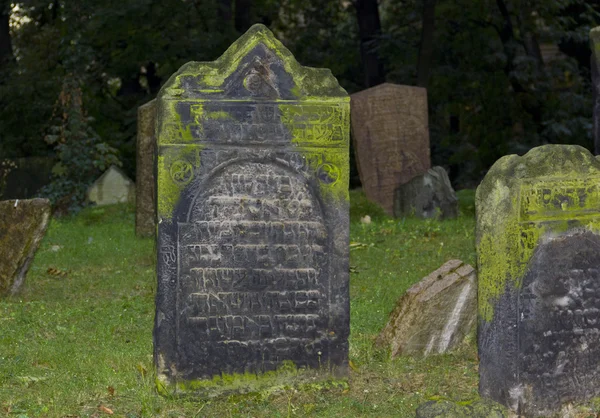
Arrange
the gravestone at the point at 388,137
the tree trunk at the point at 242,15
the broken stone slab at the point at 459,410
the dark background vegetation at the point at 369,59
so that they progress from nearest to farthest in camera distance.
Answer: the broken stone slab at the point at 459,410 → the gravestone at the point at 388,137 → the dark background vegetation at the point at 369,59 → the tree trunk at the point at 242,15

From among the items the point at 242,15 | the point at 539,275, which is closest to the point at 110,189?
the point at 242,15

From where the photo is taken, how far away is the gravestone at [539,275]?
21.8ft

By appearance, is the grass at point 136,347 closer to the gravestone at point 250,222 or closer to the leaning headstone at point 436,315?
the leaning headstone at point 436,315

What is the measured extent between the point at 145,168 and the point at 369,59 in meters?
11.1

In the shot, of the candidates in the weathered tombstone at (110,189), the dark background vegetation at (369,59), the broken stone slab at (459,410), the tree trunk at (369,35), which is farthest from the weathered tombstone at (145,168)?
the tree trunk at (369,35)

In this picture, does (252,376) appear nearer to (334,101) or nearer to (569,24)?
(334,101)

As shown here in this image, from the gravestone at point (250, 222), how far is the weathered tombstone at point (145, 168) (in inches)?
263

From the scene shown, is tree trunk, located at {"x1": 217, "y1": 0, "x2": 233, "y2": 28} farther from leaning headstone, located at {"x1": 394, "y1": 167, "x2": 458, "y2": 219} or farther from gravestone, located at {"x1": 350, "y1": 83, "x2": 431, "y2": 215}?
leaning headstone, located at {"x1": 394, "y1": 167, "x2": 458, "y2": 219}

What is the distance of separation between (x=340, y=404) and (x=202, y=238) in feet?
4.65

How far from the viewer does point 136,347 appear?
8453mm

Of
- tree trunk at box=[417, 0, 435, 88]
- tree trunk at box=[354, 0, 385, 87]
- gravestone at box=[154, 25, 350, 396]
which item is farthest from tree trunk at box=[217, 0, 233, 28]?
gravestone at box=[154, 25, 350, 396]

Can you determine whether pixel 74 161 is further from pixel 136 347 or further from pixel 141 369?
pixel 141 369

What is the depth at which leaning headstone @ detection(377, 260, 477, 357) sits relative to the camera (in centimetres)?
795

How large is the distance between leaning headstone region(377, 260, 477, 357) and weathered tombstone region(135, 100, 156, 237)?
6.33 metres
